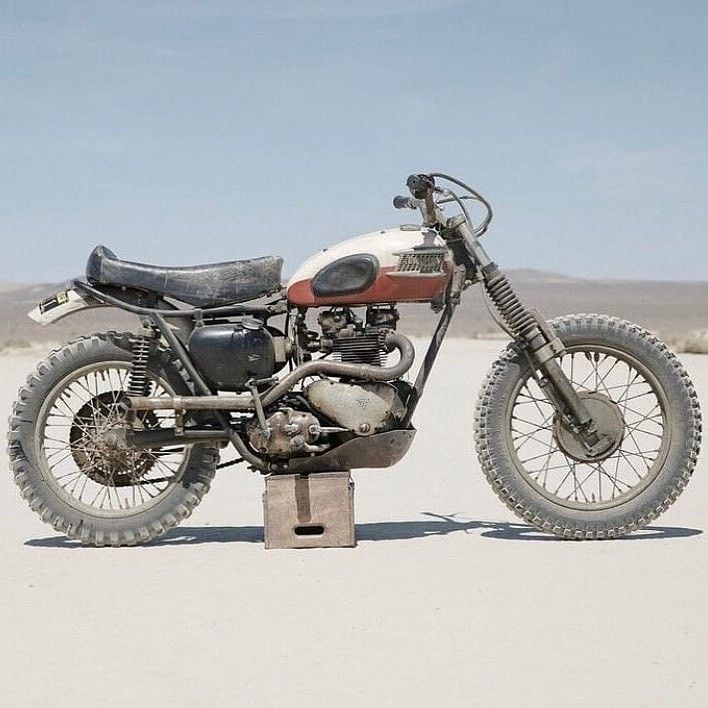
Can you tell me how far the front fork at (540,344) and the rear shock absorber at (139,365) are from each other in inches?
72.0

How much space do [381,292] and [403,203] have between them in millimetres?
643

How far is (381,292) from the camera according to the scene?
7219 millimetres

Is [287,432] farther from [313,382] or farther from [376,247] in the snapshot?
[376,247]

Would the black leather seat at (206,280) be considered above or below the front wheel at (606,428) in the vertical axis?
above

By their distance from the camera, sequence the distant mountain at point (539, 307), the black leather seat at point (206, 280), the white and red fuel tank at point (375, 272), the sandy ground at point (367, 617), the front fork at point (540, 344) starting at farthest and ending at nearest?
the distant mountain at point (539, 307) → the front fork at point (540, 344) → the black leather seat at point (206, 280) → the white and red fuel tank at point (375, 272) → the sandy ground at point (367, 617)

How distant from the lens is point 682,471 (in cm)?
741

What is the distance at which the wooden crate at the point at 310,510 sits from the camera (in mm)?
7230

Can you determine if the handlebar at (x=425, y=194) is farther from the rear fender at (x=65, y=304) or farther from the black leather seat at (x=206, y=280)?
the rear fender at (x=65, y=304)

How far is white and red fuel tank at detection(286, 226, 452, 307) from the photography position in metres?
7.18

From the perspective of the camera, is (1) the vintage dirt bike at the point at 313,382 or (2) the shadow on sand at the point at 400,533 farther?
(2) the shadow on sand at the point at 400,533

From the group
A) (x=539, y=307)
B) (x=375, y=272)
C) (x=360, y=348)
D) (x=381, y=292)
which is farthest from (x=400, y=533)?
(x=539, y=307)

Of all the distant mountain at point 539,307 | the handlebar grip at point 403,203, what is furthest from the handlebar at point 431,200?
the distant mountain at point 539,307

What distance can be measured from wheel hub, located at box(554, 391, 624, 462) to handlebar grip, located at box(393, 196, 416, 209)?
4.77 ft

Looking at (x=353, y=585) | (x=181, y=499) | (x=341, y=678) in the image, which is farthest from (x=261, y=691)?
(x=181, y=499)
